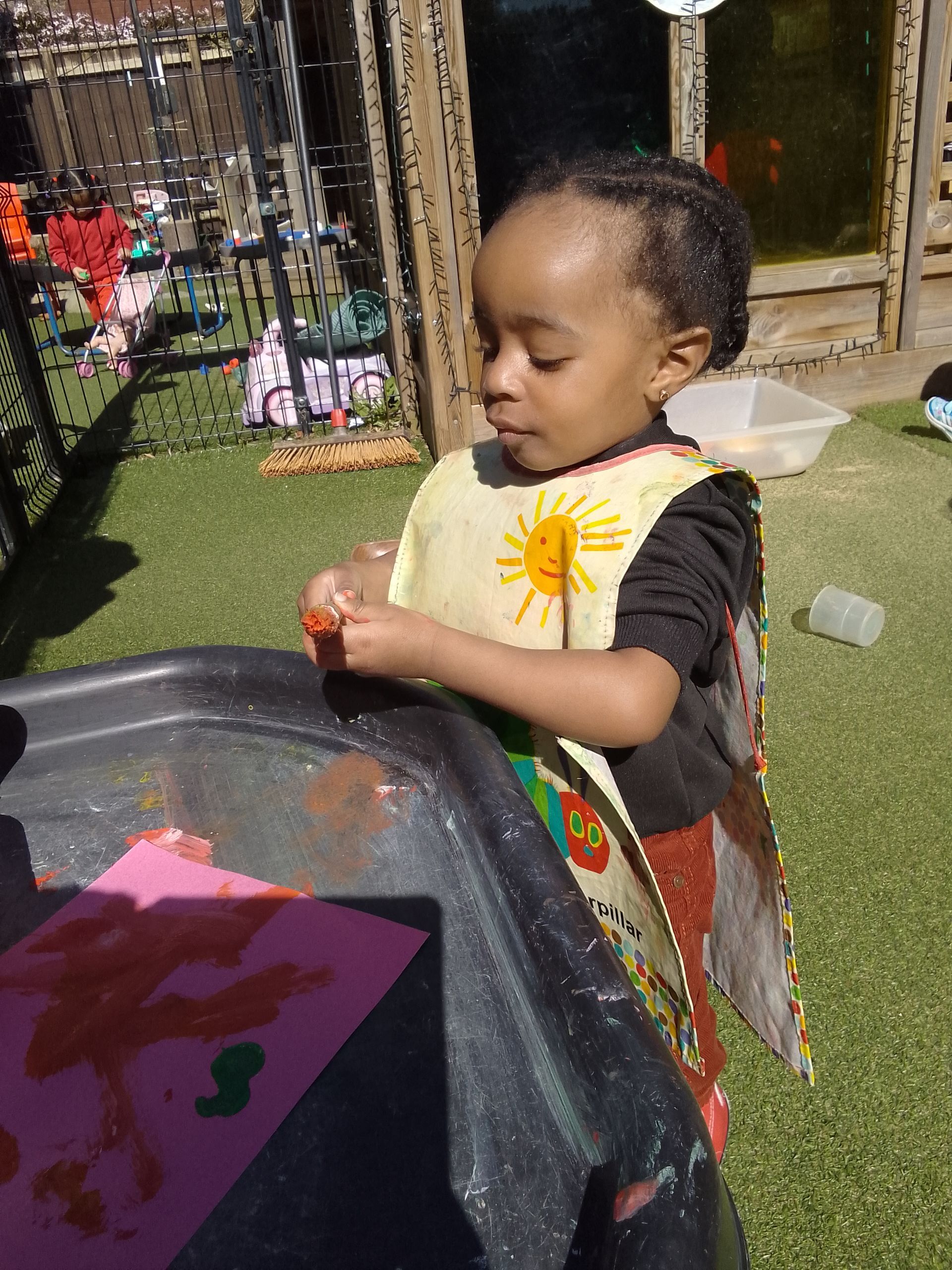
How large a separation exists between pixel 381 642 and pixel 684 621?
36 centimetres

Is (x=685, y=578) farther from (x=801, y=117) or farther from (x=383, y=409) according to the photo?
(x=801, y=117)

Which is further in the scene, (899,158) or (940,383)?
(940,383)

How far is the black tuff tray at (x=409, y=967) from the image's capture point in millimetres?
617

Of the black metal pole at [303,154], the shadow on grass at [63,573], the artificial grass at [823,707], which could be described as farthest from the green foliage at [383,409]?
the shadow on grass at [63,573]

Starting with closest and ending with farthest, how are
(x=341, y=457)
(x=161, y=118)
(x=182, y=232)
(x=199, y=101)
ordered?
(x=341, y=457)
(x=161, y=118)
(x=182, y=232)
(x=199, y=101)

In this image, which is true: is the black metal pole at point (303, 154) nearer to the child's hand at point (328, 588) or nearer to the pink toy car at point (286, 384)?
the pink toy car at point (286, 384)

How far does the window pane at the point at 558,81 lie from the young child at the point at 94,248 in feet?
15.6

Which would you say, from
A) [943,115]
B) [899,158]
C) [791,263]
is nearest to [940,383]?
[791,263]

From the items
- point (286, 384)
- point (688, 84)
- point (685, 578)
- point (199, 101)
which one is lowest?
point (286, 384)

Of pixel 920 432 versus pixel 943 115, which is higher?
pixel 943 115

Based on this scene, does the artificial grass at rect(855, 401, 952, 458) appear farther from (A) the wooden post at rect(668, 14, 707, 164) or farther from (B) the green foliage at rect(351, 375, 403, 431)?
→ (B) the green foliage at rect(351, 375, 403, 431)

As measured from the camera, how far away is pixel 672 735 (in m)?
1.24

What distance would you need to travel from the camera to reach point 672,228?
3.64ft

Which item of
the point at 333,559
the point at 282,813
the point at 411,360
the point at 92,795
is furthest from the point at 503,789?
the point at 411,360
